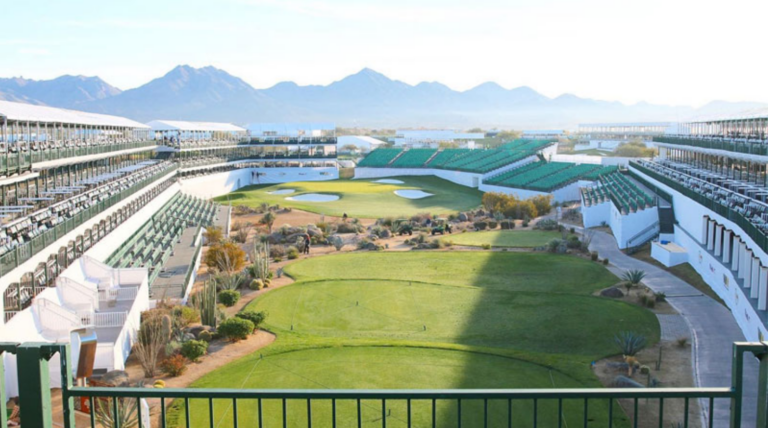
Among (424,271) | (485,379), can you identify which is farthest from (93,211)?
(485,379)

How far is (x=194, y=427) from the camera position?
43.3 ft

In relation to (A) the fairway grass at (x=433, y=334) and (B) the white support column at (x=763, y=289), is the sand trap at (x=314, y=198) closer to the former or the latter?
(A) the fairway grass at (x=433, y=334)

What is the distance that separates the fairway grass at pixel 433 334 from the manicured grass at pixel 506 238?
5.72m

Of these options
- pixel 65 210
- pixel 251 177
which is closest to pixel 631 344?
pixel 65 210

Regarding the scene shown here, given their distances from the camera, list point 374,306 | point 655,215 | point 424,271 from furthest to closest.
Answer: point 655,215 < point 424,271 < point 374,306

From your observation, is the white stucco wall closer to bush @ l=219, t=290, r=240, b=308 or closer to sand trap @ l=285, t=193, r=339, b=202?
sand trap @ l=285, t=193, r=339, b=202

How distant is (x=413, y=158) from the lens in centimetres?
8731

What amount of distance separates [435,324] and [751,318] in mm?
8750

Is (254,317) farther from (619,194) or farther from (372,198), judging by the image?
(372,198)

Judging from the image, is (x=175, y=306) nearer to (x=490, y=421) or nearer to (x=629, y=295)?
(x=490, y=421)

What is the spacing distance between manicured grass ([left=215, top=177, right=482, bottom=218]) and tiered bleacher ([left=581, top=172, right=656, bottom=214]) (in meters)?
10.9

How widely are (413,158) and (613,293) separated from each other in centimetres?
6393

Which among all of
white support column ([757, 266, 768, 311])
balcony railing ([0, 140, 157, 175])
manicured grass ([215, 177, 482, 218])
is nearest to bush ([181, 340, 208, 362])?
balcony railing ([0, 140, 157, 175])

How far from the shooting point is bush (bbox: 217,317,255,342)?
19312 mm
